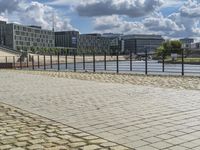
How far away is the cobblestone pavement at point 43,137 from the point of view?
520 centimetres

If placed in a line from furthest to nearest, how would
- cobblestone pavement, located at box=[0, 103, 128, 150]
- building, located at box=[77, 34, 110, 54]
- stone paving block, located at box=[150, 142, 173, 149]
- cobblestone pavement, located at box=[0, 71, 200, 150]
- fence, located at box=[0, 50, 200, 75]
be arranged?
building, located at box=[77, 34, 110, 54] → fence, located at box=[0, 50, 200, 75] → cobblestone pavement, located at box=[0, 71, 200, 150] → cobblestone pavement, located at box=[0, 103, 128, 150] → stone paving block, located at box=[150, 142, 173, 149]

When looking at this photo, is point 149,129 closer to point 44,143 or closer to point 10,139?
point 44,143

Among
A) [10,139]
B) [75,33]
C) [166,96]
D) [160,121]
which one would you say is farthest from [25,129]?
[75,33]

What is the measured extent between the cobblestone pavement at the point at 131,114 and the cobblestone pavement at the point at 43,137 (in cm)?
25

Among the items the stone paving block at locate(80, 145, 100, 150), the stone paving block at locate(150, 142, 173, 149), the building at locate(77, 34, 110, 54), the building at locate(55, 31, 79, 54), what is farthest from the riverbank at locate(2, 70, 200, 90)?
the building at locate(77, 34, 110, 54)

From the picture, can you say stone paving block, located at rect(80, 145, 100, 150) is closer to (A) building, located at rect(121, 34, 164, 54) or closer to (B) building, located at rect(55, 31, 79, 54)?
(A) building, located at rect(121, 34, 164, 54)

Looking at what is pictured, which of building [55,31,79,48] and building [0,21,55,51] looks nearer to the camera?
building [0,21,55,51]

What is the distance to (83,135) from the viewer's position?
5.85m

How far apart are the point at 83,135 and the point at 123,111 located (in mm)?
2272

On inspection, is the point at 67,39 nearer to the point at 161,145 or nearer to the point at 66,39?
the point at 66,39

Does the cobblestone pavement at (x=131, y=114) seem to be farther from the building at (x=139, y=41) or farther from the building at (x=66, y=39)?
the building at (x=66, y=39)

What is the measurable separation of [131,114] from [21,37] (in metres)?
142

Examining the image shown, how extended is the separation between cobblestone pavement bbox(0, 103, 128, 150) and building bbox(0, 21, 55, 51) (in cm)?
13302

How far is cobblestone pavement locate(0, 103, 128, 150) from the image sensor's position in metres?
5.20
